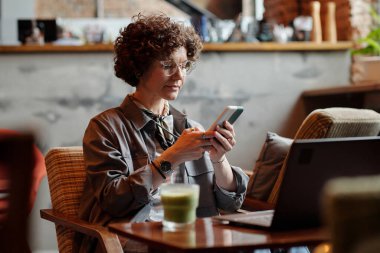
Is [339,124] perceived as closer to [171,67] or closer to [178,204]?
[171,67]

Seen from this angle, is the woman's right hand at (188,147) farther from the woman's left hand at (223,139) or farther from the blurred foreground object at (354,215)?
the blurred foreground object at (354,215)

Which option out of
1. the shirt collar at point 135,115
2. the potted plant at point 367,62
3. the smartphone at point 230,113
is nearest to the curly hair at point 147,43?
the shirt collar at point 135,115

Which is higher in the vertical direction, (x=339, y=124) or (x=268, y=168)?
(x=339, y=124)

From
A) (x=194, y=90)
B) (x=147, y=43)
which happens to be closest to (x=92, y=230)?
(x=147, y=43)

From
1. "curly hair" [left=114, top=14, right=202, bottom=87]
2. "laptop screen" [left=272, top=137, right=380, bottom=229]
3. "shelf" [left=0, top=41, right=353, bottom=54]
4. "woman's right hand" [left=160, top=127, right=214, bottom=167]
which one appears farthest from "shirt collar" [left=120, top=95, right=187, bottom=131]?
"shelf" [left=0, top=41, right=353, bottom=54]

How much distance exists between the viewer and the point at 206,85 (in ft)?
16.2

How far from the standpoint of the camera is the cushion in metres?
3.28

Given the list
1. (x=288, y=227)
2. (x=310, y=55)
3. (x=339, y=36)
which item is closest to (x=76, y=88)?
(x=310, y=55)

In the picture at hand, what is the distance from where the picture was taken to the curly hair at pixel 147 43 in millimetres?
2643

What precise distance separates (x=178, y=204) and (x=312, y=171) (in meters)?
0.32

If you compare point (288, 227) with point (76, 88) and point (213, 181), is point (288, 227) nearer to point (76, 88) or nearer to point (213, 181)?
point (213, 181)

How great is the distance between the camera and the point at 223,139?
2.29 meters

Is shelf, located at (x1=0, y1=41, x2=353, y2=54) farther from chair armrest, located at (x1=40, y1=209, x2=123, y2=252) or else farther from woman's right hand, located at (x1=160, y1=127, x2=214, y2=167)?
woman's right hand, located at (x1=160, y1=127, x2=214, y2=167)

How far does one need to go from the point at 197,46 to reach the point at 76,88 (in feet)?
6.96
